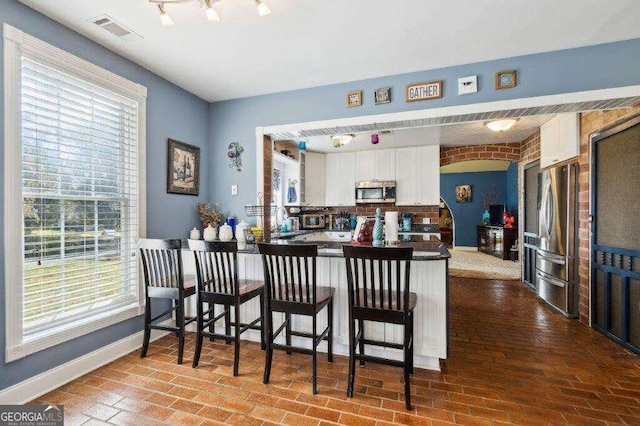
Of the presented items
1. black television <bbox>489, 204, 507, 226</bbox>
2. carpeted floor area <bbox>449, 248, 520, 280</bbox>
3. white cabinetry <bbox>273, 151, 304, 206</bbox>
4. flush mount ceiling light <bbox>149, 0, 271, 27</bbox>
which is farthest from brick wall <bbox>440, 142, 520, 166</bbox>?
flush mount ceiling light <bbox>149, 0, 271, 27</bbox>

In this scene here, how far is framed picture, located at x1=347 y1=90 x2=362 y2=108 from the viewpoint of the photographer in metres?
3.01

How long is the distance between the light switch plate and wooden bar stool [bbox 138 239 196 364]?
9.25 ft

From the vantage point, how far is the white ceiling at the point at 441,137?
4336 millimetres

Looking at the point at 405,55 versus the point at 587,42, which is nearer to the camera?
the point at 587,42

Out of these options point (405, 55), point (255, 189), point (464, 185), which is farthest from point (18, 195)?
point (464, 185)

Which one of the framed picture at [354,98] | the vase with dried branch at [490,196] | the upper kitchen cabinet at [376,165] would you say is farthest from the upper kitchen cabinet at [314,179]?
the vase with dried branch at [490,196]

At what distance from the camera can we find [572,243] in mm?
3350

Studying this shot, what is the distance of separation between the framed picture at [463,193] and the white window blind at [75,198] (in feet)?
28.3

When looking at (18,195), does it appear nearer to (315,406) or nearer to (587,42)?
(315,406)

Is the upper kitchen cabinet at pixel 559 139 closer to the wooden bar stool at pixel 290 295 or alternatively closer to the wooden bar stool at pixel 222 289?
the wooden bar stool at pixel 290 295

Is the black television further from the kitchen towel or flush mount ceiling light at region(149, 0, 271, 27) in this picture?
flush mount ceiling light at region(149, 0, 271, 27)

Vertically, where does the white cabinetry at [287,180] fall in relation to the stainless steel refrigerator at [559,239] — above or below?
above

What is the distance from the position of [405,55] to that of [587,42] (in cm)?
142

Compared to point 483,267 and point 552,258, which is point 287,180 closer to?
point 552,258
